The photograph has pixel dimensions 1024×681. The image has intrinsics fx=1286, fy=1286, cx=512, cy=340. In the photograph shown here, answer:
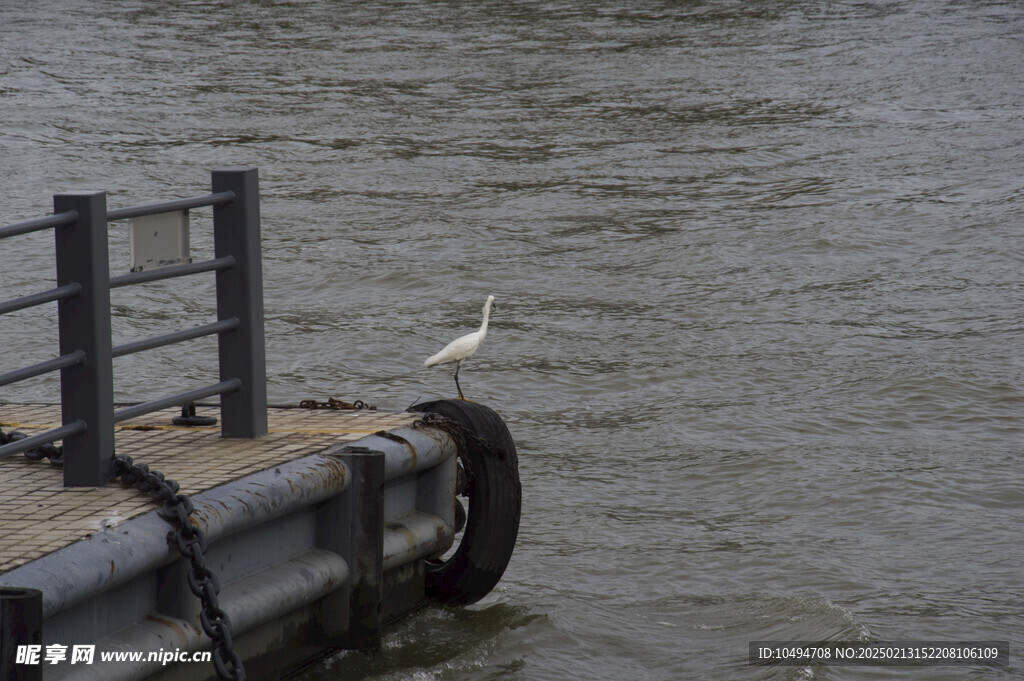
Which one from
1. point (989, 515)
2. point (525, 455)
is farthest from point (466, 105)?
point (989, 515)

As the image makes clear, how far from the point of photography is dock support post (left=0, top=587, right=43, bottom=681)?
10.1 ft

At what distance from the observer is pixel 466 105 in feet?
60.8

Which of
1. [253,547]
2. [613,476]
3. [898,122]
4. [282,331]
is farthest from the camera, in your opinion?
[898,122]

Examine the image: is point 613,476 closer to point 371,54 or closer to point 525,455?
point 525,455

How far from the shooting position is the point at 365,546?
4746mm

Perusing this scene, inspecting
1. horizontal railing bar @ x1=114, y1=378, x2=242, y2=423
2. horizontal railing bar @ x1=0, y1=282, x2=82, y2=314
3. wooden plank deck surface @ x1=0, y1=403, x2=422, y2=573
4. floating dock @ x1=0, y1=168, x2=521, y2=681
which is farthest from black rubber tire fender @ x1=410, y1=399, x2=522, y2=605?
horizontal railing bar @ x1=0, y1=282, x2=82, y2=314

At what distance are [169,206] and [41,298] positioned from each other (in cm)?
69

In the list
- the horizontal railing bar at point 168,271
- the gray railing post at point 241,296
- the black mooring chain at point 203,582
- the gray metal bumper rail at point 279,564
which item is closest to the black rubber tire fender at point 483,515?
the gray metal bumper rail at point 279,564

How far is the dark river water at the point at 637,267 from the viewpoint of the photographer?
627cm

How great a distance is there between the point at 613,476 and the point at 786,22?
1764 cm

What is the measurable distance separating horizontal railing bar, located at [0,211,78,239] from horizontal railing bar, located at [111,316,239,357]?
435mm

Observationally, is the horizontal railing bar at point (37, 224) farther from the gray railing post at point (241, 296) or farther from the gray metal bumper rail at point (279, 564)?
the gray metal bumper rail at point (279, 564)

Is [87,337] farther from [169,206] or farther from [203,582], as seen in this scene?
[203,582]

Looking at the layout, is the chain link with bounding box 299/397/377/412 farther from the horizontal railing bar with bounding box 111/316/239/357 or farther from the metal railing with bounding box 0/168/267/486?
the metal railing with bounding box 0/168/267/486
